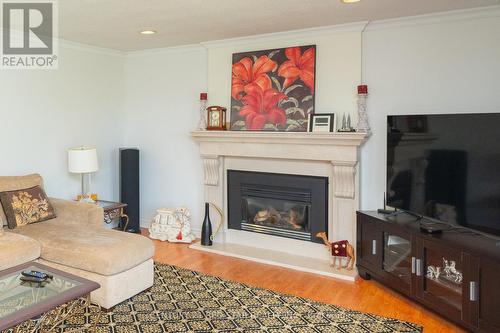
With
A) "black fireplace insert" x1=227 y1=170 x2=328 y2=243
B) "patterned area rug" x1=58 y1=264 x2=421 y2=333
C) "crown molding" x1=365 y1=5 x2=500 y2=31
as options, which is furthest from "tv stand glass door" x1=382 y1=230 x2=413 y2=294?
"crown molding" x1=365 y1=5 x2=500 y2=31

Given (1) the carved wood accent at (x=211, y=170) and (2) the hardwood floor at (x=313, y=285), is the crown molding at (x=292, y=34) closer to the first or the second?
(1) the carved wood accent at (x=211, y=170)

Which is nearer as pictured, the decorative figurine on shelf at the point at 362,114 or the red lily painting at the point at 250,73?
the decorative figurine on shelf at the point at 362,114

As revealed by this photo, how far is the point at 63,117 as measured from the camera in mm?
4594

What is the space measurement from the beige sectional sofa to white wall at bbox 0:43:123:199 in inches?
37.9

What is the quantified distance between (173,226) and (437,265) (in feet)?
9.71

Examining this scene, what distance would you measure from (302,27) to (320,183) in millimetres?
1557

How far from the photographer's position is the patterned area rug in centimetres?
271

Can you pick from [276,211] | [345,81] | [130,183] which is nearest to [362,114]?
[345,81]

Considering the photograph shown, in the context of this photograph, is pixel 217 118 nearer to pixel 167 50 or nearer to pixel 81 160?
pixel 167 50

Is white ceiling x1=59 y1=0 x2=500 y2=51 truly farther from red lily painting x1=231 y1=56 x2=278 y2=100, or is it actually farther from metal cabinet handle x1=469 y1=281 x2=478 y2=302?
metal cabinet handle x1=469 y1=281 x2=478 y2=302

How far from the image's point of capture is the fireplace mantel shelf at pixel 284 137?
3.65 meters

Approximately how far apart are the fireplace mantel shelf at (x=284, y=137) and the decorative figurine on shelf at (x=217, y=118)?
0.32 feet

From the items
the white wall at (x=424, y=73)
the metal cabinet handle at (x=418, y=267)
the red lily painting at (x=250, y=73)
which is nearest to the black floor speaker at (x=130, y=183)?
the red lily painting at (x=250, y=73)

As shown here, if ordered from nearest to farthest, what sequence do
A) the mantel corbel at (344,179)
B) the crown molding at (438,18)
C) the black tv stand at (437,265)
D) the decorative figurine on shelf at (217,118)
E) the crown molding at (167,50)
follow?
the black tv stand at (437,265) → the crown molding at (438,18) → the mantel corbel at (344,179) → the decorative figurine on shelf at (217,118) → the crown molding at (167,50)
